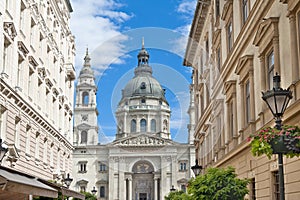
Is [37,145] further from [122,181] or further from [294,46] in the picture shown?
[122,181]

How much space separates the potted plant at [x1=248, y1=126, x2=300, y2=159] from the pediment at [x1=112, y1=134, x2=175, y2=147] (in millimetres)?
90782

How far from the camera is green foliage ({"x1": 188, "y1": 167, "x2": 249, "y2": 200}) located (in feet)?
56.5

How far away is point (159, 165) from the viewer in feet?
352

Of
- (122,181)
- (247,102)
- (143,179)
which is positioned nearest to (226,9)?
(247,102)

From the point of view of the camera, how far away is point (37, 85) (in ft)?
104

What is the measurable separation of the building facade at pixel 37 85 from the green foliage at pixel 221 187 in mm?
10108

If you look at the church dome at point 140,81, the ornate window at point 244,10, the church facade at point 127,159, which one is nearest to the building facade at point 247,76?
the ornate window at point 244,10

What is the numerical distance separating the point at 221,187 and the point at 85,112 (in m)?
94.3

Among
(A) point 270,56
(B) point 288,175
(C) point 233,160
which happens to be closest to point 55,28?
(C) point 233,160

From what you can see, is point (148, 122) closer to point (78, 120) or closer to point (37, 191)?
point (78, 120)

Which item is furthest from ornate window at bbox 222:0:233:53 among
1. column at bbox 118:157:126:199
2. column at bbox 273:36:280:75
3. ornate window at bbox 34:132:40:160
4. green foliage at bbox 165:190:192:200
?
column at bbox 118:157:126:199

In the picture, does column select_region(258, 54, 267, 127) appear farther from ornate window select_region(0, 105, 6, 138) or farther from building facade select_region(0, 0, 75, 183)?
ornate window select_region(0, 105, 6, 138)

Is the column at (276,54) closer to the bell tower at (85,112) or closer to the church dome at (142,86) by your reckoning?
the church dome at (142,86)

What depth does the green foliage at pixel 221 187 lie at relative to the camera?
17219 millimetres
